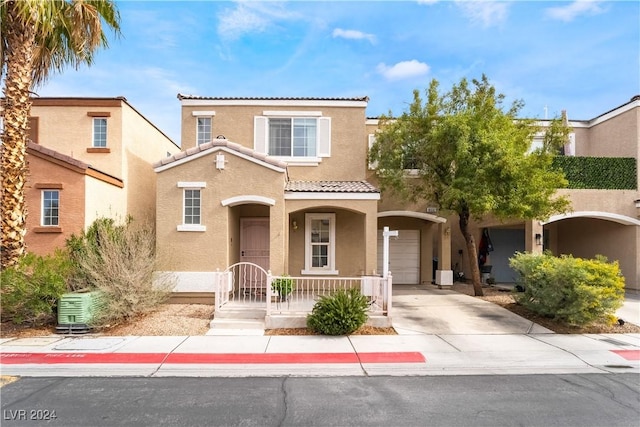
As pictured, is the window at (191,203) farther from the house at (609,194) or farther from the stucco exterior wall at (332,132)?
the house at (609,194)

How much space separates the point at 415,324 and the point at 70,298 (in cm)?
824

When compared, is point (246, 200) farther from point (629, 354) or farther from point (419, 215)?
point (629, 354)

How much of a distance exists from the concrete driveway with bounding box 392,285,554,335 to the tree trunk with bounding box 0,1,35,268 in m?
9.66

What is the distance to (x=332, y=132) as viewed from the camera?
14734 millimetres

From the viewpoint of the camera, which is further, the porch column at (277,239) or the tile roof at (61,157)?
the porch column at (277,239)

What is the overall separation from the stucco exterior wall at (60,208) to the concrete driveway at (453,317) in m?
9.49

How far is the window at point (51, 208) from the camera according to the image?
11.6 metres

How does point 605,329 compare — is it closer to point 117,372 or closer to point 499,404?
point 499,404

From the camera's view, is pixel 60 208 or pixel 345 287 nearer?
pixel 345 287

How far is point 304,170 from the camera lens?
14594 mm

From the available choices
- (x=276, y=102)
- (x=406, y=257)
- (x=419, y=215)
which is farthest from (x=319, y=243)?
(x=276, y=102)

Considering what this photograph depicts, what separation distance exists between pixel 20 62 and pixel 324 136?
29.7ft

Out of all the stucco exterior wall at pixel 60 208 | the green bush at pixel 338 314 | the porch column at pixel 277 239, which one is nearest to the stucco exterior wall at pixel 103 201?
the stucco exterior wall at pixel 60 208

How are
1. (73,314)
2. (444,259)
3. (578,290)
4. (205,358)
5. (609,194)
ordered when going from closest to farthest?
(205,358) → (73,314) → (578,290) → (609,194) → (444,259)
